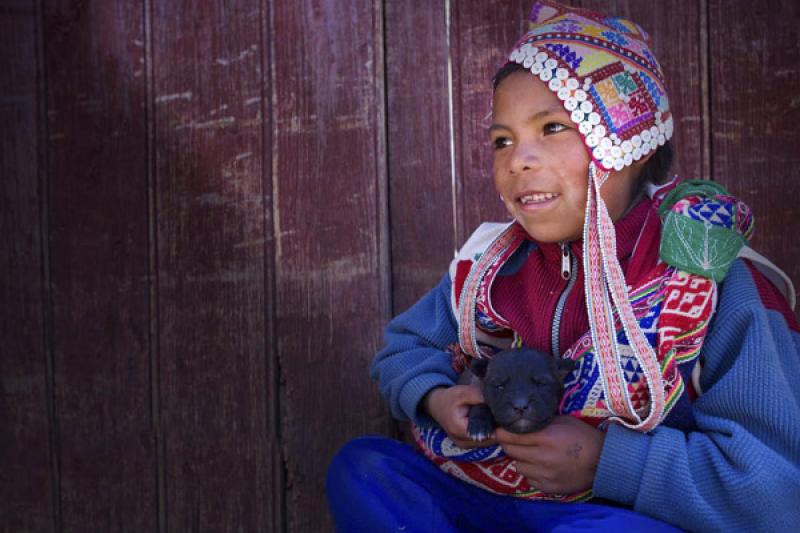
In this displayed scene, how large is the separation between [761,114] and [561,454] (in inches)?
55.1

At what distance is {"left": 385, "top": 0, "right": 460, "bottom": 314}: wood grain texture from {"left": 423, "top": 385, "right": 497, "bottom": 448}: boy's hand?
0.70 m

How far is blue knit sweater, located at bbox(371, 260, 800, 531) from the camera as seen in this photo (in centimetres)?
188

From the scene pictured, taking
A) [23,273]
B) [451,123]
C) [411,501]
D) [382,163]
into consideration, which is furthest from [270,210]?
[411,501]

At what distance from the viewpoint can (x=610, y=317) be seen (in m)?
2.10

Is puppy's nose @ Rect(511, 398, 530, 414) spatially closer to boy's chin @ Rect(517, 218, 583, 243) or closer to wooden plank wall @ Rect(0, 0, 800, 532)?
boy's chin @ Rect(517, 218, 583, 243)

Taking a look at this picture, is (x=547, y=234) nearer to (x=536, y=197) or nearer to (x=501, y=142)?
(x=536, y=197)

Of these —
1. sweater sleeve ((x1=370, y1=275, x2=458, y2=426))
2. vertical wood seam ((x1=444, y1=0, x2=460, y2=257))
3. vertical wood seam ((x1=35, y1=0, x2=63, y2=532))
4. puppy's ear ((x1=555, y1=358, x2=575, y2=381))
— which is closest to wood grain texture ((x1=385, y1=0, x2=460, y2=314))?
vertical wood seam ((x1=444, y1=0, x2=460, y2=257))

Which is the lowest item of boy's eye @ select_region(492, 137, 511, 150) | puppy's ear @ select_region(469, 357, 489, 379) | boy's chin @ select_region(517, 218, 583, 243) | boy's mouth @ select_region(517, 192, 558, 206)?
puppy's ear @ select_region(469, 357, 489, 379)

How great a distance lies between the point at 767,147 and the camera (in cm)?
285

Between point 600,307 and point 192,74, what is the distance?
1.70m

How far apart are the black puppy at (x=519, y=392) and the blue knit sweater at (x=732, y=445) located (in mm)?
179

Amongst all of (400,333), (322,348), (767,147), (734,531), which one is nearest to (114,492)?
(322,348)

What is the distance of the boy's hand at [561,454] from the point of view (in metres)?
2.07

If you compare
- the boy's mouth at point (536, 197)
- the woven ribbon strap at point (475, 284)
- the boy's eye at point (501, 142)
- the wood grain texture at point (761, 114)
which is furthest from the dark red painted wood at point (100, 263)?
the wood grain texture at point (761, 114)
